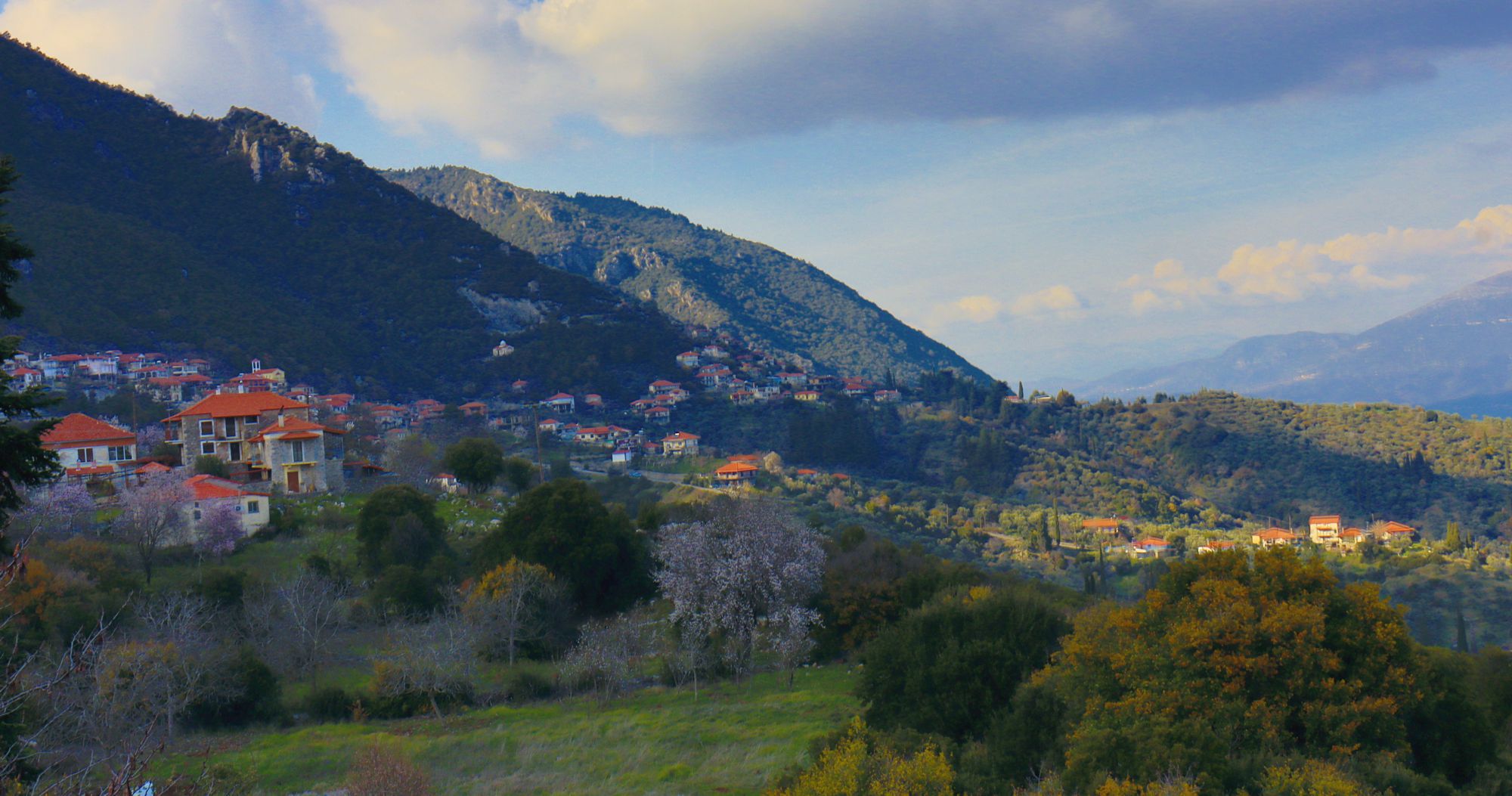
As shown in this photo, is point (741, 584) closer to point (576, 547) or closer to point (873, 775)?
point (576, 547)

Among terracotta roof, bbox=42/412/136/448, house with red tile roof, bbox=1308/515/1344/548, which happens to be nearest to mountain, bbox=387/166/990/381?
house with red tile roof, bbox=1308/515/1344/548

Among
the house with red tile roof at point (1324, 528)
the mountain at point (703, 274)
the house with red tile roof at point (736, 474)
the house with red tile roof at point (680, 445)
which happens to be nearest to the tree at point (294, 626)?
the house with red tile roof at point (736, 474)

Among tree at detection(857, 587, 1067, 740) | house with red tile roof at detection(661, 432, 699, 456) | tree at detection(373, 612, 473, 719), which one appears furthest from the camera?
house with red tile roof at detection(661, 432, 699, 456)

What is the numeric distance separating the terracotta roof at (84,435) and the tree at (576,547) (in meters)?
16.9

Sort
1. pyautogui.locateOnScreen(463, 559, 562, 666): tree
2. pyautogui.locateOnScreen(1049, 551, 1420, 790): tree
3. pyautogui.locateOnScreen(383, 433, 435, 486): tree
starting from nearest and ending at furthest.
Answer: pyautogui.locateOnScreen(1049, 551, 1420, 790): tree → pyautogui.locateOnScreen(463, 559, 562, 666): tree → pyautogui.locateOnScreen(383, 433, 435, 486): tree

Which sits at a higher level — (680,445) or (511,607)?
(680,445)

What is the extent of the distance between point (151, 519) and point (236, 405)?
490 inches

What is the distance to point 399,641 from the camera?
856 inches

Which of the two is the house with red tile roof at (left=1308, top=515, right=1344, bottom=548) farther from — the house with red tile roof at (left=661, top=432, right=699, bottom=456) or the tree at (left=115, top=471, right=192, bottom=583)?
the tree at (left=115, top=471, right=192, bottom=583)

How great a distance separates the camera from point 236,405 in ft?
128

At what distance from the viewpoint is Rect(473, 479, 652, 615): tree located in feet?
95.1

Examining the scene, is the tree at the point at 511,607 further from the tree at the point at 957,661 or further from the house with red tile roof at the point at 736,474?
the house with red tile roof at the point at 736,474

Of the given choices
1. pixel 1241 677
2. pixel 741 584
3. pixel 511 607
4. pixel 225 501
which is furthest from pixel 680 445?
pixel 1241 677

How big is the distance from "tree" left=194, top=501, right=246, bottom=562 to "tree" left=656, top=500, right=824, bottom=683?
1337cm
